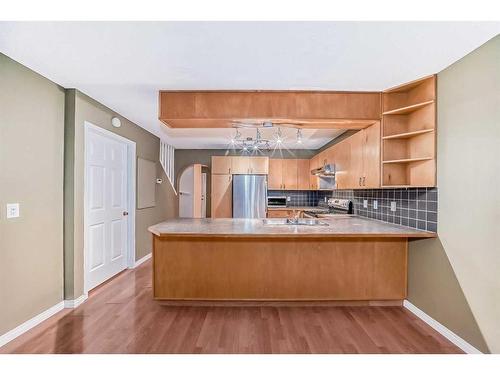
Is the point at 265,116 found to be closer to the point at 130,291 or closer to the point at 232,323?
the point at 232,323

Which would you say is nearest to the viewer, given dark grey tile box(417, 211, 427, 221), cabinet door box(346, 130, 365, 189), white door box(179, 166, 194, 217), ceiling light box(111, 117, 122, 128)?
dark grey tile box(417, 211, 427, 221)

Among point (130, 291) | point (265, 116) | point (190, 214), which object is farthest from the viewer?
point (190, 214)

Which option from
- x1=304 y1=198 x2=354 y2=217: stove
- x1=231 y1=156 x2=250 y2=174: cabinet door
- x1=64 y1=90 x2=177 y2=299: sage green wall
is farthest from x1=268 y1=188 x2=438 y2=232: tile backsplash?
x1=64 y1=90 x2=177 y2=299: sage green wall

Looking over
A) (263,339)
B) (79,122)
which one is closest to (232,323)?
(263,339)

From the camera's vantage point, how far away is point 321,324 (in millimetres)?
2658

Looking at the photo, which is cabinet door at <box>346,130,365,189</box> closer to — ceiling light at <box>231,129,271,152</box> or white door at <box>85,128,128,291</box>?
ceiling light at <box>231,129,271,152</box>

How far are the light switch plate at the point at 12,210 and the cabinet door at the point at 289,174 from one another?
4891 mm

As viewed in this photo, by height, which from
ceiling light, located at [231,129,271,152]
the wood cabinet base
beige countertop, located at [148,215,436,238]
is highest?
ceiling light, located at [231,129,271,152]

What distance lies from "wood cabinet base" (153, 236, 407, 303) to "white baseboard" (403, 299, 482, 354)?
16 cm

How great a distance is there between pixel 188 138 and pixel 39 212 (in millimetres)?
3208

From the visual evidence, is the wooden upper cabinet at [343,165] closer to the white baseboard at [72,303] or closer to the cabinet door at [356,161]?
the cabinet door at [356,161]

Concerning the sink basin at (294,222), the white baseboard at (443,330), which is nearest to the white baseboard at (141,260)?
the sink basin at (294,222)

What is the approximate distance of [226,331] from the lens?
2.52m

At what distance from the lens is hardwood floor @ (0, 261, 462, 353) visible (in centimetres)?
225
